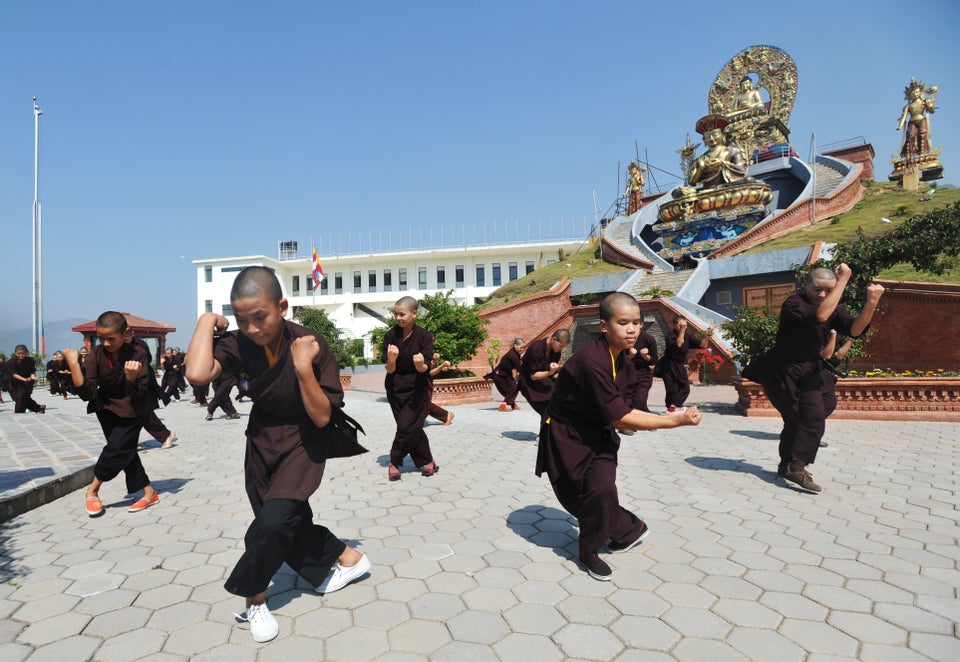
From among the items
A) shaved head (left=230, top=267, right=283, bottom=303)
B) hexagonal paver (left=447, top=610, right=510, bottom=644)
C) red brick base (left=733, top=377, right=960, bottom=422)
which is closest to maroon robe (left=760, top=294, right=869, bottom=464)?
red brick base (left=733, top=377, right=960, bottom=422)

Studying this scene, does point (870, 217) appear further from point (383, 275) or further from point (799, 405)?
point (383, 275)

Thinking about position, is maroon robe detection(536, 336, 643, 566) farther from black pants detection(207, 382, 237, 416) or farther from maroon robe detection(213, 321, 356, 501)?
black pants detection(207, 382, 237, 416)

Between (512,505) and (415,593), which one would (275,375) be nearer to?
(415,593)

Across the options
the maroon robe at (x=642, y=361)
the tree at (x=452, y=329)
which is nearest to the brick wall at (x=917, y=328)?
the maroon robe at (x=642, y=361)

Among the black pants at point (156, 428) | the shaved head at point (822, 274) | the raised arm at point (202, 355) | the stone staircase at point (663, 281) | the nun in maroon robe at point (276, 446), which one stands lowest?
the black pants at point (156, 428)

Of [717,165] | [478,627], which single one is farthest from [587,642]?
[717,165]

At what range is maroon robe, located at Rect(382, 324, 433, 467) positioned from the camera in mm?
5574

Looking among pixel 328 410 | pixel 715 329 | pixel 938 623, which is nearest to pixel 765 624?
pixel 938 623

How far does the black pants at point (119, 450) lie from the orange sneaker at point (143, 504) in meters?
0.12

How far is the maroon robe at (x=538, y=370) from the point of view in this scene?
22.6 feet

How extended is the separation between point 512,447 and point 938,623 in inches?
202

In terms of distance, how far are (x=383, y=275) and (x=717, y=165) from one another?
31.4 metres

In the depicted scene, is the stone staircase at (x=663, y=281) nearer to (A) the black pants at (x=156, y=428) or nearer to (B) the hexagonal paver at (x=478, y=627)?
(A) the black pants at (x=156, y=428)

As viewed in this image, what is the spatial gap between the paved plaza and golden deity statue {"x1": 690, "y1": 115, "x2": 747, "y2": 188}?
2764cm
